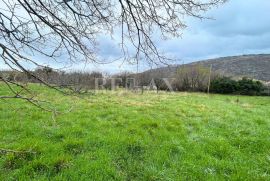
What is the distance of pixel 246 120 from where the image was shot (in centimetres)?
976

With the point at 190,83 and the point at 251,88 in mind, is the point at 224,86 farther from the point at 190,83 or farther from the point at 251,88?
the point at 190,83

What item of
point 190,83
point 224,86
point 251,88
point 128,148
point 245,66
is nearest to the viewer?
point 128,148

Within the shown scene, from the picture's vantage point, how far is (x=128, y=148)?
600 cm

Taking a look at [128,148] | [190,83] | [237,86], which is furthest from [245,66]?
[128,148]

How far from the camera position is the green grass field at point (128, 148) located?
187 inches

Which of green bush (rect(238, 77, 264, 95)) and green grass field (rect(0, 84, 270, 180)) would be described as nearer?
green grass field (rect(0, 84, 270, 180))

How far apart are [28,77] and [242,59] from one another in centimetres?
6266

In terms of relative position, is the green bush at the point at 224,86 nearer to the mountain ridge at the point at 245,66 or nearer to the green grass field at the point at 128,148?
the mountain ridge at the point at 245,66

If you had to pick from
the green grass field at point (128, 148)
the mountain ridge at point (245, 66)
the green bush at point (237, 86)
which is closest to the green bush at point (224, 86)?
the green bush at point (237, 86)

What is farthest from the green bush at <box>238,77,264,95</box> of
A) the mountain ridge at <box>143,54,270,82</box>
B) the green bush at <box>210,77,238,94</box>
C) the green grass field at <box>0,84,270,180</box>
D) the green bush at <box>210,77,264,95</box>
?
the green grass field at <box>0,84,270,180</box>

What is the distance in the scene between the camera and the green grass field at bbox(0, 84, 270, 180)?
475cm

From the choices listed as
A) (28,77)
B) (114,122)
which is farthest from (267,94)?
(28,77)

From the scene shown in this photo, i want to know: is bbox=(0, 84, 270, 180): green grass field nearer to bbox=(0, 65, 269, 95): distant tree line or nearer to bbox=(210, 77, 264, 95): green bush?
bbox=(0, 65, 269, 95): distant tree line

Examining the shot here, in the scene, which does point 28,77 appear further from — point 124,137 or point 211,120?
point 211,120
